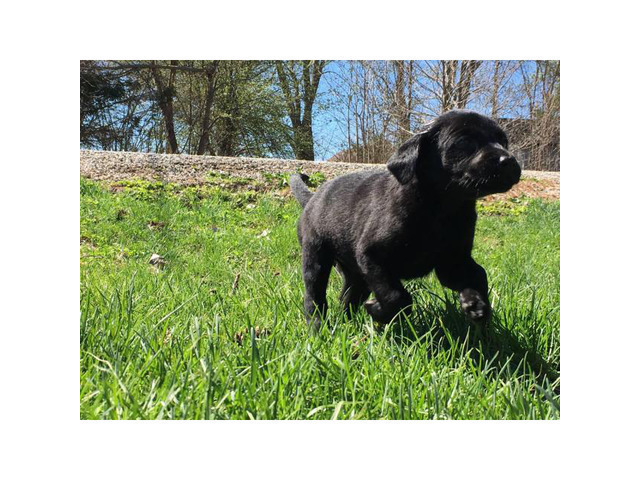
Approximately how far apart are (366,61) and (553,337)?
5.84ft

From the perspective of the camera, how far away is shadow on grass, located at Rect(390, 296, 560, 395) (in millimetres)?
2559

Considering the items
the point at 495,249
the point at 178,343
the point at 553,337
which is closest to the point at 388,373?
the point at 178,343

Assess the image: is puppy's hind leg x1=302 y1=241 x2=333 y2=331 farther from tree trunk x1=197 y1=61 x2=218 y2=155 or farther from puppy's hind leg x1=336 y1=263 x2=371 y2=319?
tree trunk x1=197 y1=61 x2=218 y2=155

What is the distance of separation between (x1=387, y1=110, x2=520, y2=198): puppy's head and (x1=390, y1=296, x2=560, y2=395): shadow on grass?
2.29 ft

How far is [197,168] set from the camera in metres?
4.19

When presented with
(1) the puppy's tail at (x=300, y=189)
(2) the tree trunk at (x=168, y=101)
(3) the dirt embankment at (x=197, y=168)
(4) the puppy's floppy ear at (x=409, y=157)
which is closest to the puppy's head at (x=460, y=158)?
(4) the puppy's floppy ear at (x=409, y=157)

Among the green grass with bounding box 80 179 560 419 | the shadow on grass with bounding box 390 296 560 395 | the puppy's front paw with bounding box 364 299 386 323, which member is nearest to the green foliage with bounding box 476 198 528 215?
the green grass with bounding box 80 179 560 419

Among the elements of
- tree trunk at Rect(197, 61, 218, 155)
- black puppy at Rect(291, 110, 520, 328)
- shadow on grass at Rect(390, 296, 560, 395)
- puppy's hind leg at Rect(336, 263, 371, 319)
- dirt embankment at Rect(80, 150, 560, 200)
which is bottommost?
shadow on grass at Rect(390, 296, 560, 395)

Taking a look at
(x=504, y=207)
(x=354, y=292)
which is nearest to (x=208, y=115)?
(x=354, y=292)

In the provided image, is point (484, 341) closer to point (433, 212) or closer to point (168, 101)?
point (433, 212)

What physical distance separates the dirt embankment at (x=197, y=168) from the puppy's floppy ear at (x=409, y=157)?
36.4 inches

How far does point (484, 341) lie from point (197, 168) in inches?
103

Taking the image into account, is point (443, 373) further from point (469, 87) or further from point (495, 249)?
point (495, 249)

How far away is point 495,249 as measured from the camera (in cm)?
454
